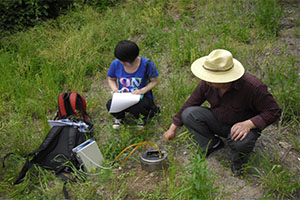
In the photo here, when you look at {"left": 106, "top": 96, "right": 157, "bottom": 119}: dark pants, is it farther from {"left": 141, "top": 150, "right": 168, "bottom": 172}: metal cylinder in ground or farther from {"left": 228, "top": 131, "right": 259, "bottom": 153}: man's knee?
{"left": 228, "top": 131, "right": 259, "bottom": 153}: man's knee

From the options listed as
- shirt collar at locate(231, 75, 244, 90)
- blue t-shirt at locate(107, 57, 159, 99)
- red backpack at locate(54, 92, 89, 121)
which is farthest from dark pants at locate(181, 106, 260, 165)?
red backpack at locate(54, 92, 89, 121)

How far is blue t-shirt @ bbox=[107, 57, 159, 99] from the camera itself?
3.37 metres

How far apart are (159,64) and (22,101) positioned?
203 centimetres

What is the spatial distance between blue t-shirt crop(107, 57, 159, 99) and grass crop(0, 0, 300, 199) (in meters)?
0.47

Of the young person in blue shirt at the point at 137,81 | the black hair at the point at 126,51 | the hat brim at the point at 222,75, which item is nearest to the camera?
the hat brim at the point at 222,75

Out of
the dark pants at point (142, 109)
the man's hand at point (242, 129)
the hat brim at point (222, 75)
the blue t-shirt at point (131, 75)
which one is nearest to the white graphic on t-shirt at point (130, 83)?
the blue t-shirt at point (131, 75)

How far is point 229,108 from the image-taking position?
2.66 m

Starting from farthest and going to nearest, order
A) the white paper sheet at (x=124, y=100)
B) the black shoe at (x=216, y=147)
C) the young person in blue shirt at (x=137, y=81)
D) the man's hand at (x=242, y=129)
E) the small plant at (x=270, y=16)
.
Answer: the small plant at (x=270, y=16), the young person in blue shirt at (x=137, y=81), the white paper sheet at (x=124, y=100), the black shoe at (x=216, y=147), the man's hand at (x=242, y=129)

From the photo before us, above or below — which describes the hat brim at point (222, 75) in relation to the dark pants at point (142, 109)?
above

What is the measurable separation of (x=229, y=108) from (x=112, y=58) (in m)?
2.80

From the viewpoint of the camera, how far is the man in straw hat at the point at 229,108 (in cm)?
242

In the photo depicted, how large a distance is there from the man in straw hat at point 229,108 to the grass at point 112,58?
0.32 metres

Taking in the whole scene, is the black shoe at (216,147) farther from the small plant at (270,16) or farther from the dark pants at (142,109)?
the small plant at (270,16)

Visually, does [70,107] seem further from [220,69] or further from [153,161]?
[220,69]
